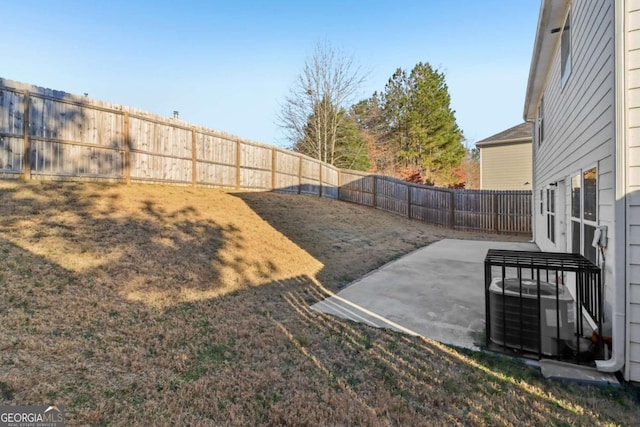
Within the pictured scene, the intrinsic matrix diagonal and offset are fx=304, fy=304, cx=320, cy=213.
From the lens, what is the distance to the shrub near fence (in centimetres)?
591

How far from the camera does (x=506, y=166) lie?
1655 cm

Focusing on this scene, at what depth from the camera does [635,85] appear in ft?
7.84

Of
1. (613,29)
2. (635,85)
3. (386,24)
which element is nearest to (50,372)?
(635,85)

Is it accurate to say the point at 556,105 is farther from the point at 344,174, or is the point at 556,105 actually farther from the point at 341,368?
the point at 344,174

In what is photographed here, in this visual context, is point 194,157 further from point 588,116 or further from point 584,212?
point 584,212

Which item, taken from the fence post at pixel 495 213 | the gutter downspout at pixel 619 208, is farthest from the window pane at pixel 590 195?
the fence post at pixel 495 213

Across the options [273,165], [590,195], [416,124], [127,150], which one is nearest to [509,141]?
[416,124]

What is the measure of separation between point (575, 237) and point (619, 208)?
216cm

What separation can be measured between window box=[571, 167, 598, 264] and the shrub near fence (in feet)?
28.2

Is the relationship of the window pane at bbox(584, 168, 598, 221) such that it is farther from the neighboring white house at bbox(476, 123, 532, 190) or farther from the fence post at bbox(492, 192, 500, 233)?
the neighboring white house at bbox(476, 123, 532, 190)

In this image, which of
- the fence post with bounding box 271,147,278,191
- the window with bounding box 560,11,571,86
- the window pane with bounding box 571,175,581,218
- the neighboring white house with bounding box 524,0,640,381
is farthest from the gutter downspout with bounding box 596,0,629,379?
the fence post with bounding box 271,147,278,191

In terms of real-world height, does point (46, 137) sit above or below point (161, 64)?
below

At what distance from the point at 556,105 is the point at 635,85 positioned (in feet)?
13.0

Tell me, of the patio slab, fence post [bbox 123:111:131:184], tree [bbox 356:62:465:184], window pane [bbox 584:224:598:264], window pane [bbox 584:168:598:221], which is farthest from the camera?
tree [bbox 356:62:465:184]
